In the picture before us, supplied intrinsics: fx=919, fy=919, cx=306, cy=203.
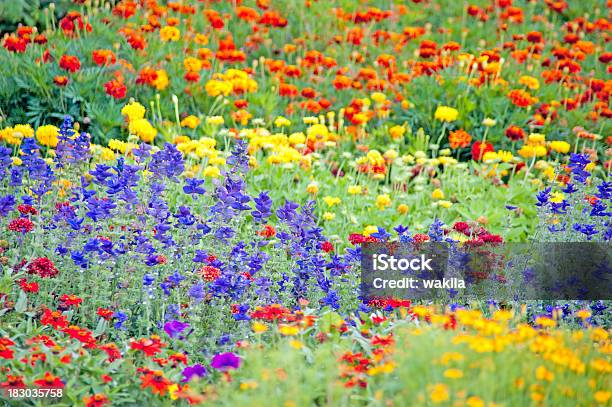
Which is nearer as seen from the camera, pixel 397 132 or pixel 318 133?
pixel 318 133

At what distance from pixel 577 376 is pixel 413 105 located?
15.5ft

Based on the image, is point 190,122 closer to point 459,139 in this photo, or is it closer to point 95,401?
point 459,139

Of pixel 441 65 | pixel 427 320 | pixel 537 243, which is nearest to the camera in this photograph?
pixel 427 320

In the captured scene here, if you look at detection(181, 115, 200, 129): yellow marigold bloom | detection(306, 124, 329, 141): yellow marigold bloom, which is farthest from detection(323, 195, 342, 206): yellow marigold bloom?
detection(181, 115, 200, 129): yellow marigold bloom

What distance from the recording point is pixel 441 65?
8.16 m

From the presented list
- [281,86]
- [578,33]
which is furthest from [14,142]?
[578,33]

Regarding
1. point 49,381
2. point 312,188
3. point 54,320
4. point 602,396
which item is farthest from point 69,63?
point 602,396

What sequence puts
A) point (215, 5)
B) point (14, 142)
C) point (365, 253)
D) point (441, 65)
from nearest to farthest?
1. point (365, 253)
2. point (14, 142)
3. point (441, 65)
4. point (215, 5)

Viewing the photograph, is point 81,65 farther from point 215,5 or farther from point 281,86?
point 215,5

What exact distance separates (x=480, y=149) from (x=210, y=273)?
3347mm

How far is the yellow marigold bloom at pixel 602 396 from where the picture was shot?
278 cm

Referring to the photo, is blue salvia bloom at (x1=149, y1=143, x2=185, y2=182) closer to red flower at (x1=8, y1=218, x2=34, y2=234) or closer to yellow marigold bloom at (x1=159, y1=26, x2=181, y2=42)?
red flower at (x1=8, y1=218, x2=34, y2=234)

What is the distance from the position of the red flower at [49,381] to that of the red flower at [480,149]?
4.18 m

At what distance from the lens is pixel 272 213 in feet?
18.7
